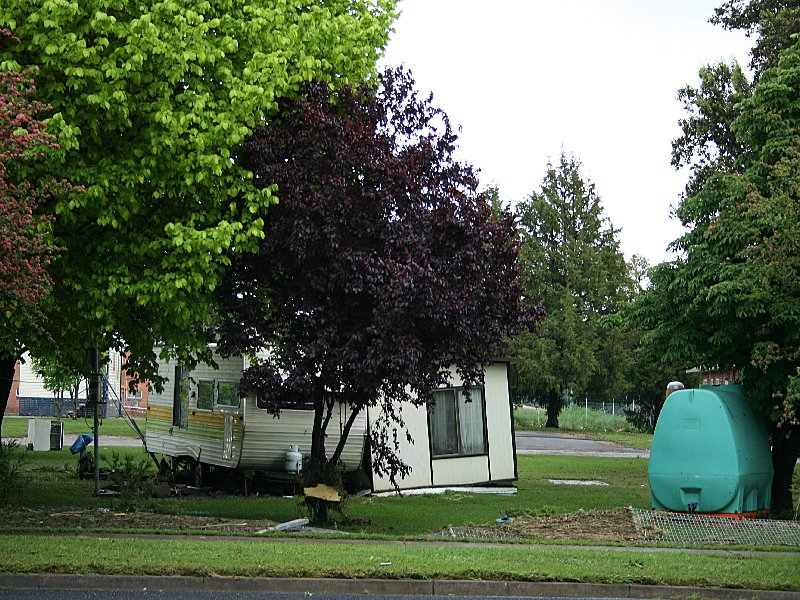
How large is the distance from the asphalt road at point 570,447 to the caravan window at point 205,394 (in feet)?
56.9

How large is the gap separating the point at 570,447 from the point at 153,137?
30690 millimetres

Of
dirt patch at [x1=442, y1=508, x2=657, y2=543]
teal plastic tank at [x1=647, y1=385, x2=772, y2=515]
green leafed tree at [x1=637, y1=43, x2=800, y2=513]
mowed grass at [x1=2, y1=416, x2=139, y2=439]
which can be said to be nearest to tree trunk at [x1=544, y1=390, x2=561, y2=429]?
mowed grass at [x1=2, y1=416, x2=139, y2=439]

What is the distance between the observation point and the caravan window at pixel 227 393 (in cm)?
2012

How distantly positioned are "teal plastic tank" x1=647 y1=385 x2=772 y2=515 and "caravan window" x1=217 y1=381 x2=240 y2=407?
7916mm

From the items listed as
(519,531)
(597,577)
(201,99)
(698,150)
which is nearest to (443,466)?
(519,531)

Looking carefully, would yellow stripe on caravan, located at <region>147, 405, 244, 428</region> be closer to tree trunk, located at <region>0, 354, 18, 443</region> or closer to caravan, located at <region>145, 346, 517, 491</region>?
caravan, located at <region>145, 346, 517, 491</region>

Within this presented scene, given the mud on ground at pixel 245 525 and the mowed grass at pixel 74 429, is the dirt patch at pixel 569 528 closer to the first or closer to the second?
the mud on ground at pixel 245 525

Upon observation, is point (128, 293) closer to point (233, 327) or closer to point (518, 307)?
point (233, 327)

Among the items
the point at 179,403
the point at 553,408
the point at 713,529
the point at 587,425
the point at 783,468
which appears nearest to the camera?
the point at 713,529

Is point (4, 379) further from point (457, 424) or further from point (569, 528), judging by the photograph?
point (569, 528)

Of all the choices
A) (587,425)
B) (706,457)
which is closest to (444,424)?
(706,457)

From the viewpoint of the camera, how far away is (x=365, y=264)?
46.1ft

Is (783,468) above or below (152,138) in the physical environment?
below

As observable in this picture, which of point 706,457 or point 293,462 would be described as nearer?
point 706,457
